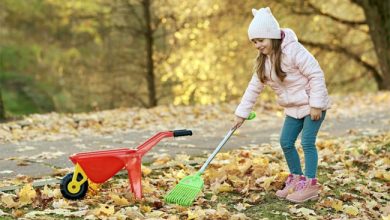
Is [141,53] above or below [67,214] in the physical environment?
above

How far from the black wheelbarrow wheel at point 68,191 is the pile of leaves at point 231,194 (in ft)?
0.14

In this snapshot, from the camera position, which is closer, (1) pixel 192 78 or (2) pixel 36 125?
(2) pixel 36 125

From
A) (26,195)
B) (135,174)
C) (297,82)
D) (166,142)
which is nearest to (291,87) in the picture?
(297,82)

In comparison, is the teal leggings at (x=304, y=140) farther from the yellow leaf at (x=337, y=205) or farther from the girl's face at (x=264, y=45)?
the girl's face at (x=264, y=45)

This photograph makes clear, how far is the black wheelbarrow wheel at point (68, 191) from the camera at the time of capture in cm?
406

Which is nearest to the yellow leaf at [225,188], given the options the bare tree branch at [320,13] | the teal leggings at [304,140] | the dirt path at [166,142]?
the teal leggings at [304,140]

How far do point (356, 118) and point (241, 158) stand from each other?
4829 millimetres

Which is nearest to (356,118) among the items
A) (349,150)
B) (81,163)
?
(349,150)

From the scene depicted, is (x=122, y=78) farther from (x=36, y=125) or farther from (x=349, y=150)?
(x=349, y=150)

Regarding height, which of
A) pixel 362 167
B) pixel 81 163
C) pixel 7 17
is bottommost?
pixel 362 167

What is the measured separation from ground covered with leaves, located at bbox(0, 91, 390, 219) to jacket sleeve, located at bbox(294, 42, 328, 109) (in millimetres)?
742

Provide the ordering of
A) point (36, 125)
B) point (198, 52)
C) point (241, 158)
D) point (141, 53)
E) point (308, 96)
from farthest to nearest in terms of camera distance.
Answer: point (198, 52), point (141, 53), point (36, 125), point (241, 158), point (308, 96)

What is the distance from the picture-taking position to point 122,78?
17062mm

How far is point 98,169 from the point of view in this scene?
4082 mm
